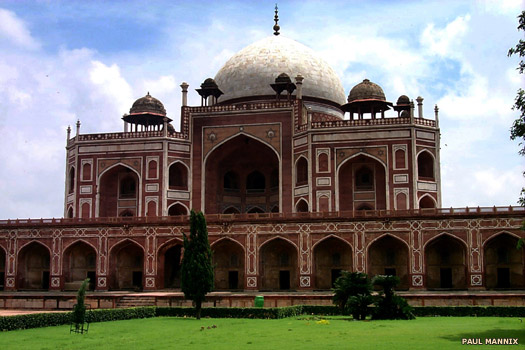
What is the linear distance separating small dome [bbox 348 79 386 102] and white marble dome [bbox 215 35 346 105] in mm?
3675

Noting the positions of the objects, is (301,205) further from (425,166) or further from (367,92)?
(367,92)

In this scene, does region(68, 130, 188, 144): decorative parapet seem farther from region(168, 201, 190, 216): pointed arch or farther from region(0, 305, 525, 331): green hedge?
region(0, 305, 525, 331): green hedge

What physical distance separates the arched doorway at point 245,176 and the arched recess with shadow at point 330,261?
7.51m

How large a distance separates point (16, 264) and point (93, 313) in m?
13.8

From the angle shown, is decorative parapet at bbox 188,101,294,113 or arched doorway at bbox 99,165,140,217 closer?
decorative parapet at bbox 188,101,294,113

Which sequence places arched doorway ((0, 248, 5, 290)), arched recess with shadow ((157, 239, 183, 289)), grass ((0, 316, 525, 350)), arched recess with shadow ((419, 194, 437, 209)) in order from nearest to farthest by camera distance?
grass ((0, 316, 525, 350)), arched recess with shadow ((157, 239, 183, 289)), arched doorway ((0, 248, 5, 290)), arched recess with shadow ((419, 194, 437, 209))

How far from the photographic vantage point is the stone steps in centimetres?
→ 2583

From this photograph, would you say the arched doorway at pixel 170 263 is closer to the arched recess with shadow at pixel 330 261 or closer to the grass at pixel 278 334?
the arched recess with shadow at pixel 330 261

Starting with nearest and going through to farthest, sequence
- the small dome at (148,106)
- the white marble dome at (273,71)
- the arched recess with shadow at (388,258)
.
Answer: the arched recess with shadow at (388,258), the small dome at (148,106), the white marble dome at (273,71)

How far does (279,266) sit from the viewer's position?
103ft

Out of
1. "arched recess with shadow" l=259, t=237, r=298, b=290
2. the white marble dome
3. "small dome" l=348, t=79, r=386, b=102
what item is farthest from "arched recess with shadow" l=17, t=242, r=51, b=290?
"small dome" l=348, t=79, r=386, b=102

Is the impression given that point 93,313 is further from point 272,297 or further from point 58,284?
point 58,284

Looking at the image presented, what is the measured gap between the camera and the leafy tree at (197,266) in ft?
72.6

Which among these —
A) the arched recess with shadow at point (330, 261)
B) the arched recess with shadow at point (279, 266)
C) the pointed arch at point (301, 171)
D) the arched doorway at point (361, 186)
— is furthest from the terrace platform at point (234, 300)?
the pointed arch at point (301, 171)
